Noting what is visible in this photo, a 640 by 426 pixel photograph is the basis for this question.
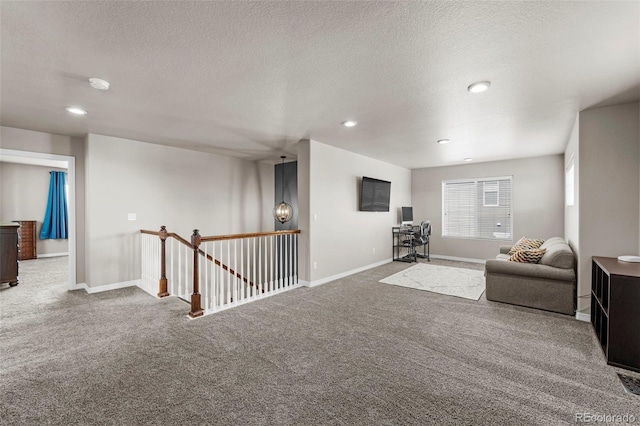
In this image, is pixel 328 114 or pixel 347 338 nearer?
pixel 347 338

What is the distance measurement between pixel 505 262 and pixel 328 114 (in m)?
3.07

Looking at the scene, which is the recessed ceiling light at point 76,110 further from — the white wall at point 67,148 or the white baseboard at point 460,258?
the white baseboard at point 460,258

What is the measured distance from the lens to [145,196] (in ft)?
15.4

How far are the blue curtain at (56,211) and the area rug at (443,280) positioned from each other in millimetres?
8579

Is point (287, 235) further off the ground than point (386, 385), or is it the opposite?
point (287, 235)

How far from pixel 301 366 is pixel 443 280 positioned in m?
3.61

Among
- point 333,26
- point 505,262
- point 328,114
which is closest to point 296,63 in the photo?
point 333,26

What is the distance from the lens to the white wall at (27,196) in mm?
6746

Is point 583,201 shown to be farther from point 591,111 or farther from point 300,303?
point 300,303

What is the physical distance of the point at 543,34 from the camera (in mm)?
1787

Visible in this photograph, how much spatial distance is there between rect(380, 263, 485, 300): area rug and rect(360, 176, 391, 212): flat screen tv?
1.48 metres

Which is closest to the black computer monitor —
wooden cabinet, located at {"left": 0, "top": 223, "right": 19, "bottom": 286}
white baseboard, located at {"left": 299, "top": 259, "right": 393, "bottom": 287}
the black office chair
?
the black office chair

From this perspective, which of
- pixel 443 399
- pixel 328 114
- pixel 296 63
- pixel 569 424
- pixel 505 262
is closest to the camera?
pixel 569 424

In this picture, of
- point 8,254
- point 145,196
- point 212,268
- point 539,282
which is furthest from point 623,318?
point 8,254
